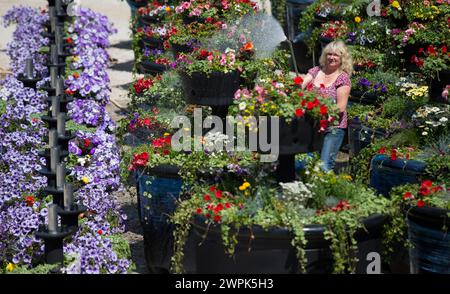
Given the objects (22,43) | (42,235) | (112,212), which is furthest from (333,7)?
(42,235)

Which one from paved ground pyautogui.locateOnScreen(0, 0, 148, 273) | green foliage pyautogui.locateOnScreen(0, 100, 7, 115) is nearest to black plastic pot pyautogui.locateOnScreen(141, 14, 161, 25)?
paved ground pyautogui.locateOnScreen(0, 0, 148, 273)

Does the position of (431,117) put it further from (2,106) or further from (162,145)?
(2,106)

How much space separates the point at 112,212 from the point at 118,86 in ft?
20.8

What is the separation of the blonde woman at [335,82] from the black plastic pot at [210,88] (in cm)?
57

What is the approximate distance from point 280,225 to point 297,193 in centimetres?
29

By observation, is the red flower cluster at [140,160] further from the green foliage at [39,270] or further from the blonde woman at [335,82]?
the blonde woman at [335,82]

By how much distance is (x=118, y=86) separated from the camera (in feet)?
44.6

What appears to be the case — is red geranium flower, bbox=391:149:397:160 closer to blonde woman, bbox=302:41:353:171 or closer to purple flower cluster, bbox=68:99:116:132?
blonde woman, bbox=302:41:353:171

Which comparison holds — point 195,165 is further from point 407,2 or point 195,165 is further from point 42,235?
point 407,2

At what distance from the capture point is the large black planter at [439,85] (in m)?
7.97

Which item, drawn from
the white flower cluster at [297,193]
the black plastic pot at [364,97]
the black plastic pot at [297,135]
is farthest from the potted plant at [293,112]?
the black plastic pot at [364,97]

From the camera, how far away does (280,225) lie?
558 cm

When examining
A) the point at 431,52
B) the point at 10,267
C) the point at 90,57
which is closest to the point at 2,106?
the point at 90,57

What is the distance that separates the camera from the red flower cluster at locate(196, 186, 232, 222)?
5.70 m
